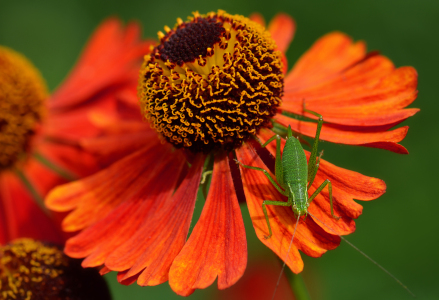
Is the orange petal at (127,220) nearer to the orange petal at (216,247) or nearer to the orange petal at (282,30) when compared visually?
the orange petal at (216,247)

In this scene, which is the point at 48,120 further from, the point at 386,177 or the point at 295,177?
the point at 386,177

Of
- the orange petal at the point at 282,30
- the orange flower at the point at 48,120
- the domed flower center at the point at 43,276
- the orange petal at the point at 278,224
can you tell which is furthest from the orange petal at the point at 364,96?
the orange flower at the point at 48,120

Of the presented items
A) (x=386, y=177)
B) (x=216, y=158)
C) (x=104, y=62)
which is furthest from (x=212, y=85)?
(x=386, y=177)

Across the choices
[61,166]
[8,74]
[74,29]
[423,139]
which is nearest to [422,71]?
[423,139]

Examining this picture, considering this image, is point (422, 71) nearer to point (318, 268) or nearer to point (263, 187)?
point (318, 268)

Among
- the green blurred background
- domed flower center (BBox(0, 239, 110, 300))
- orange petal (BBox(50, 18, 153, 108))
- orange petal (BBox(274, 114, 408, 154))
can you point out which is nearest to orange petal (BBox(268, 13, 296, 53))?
orange petal (BBox(274, 114, 408, 154))
